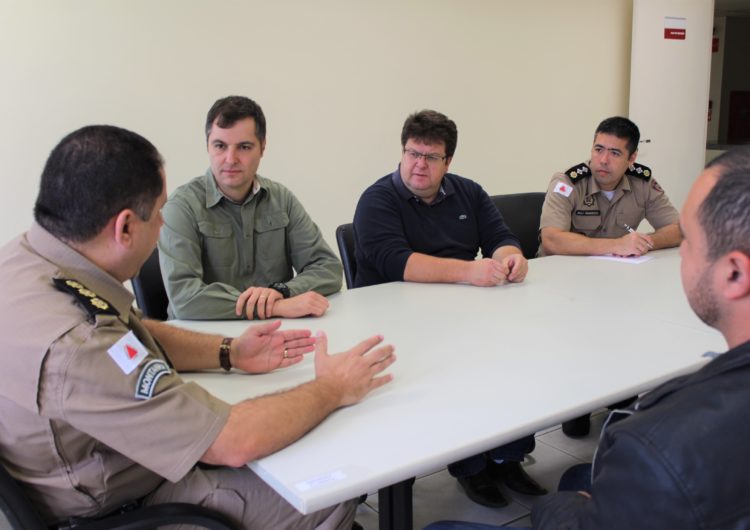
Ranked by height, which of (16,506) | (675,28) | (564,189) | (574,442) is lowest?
(574,442)

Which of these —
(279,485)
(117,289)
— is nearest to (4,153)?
(117,289)

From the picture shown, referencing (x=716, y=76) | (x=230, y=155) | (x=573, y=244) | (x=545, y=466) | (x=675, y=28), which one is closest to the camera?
(x=230, y=155)

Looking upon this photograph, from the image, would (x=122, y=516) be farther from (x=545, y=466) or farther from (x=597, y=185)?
(x=597, y=185)

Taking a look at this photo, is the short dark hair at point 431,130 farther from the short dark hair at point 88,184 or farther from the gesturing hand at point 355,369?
the short dark hair at point 88,184

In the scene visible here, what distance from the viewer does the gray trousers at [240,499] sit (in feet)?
Answer: 4.04

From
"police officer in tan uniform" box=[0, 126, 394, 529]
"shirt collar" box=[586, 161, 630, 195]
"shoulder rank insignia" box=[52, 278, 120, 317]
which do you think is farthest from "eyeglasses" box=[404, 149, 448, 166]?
"shoulder rank insignia" box=[52, 278, 120, 317]

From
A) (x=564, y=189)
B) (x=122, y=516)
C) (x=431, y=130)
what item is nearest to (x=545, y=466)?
(x=564, y=189)

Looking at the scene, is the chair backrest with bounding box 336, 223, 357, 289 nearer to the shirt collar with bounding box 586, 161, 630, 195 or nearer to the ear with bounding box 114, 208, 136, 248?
the shirt collar with bounding box 586, 161, 630, 195

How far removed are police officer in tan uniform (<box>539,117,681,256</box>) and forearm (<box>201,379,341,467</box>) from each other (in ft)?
6.13

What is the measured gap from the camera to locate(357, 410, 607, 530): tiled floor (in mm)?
2164

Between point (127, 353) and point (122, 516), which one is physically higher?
point (127, 353)

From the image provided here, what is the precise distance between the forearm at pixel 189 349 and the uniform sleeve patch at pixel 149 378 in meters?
0.43

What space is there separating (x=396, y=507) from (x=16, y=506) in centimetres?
73

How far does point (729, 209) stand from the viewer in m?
0.84
